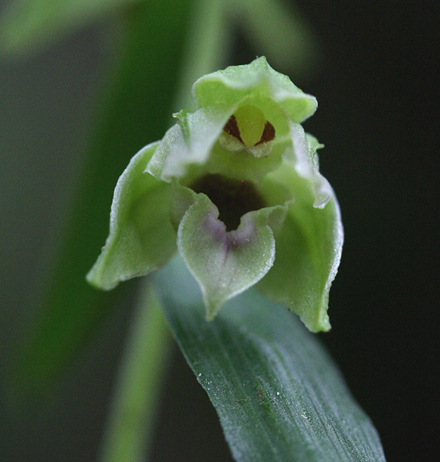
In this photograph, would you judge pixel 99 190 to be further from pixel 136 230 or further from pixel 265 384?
pixel 265 384

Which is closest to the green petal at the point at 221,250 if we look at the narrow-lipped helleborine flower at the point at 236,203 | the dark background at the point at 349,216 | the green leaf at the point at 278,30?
the narrow-lipped helleborine flower at the point at 236,203

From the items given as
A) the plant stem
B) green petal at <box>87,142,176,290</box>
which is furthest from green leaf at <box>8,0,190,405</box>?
green petal at <box>87,142,176,290</box>

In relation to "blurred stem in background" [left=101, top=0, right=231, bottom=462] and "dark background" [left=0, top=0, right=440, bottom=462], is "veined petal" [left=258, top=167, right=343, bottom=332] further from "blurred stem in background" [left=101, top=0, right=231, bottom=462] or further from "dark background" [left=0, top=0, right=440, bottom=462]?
"dark background" [left=0, top=0, right=440, bottom=462]

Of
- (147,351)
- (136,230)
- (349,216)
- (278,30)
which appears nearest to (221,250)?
(136,230)

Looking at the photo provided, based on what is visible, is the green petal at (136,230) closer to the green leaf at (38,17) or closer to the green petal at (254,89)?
the green petal at (254,89)

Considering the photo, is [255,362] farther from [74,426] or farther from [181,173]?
[74,426]
